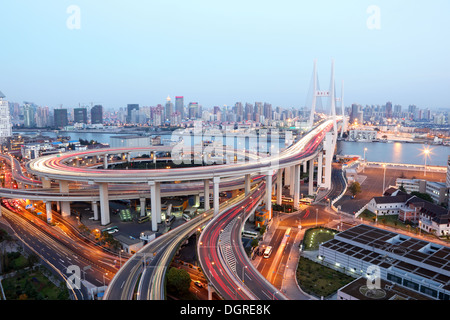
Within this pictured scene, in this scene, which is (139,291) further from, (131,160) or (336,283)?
(131,160)

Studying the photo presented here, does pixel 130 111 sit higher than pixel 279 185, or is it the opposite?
pixel 130 111

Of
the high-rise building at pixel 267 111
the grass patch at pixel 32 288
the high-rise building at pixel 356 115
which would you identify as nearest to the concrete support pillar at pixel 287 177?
the grass patch at pixel 32 288

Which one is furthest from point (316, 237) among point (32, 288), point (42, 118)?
point (42, 118)

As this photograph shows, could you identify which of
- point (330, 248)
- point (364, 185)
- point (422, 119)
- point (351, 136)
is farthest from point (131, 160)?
point (422, 119)

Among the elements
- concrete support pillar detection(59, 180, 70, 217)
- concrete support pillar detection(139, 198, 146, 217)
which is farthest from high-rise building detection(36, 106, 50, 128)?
concrete support pillar detection(139, 198, 146, 217)

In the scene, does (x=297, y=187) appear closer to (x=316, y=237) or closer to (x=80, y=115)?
(x=316, y=237)

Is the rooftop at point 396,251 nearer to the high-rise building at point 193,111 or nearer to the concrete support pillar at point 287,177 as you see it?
the concrete support pillar at point 287,177
